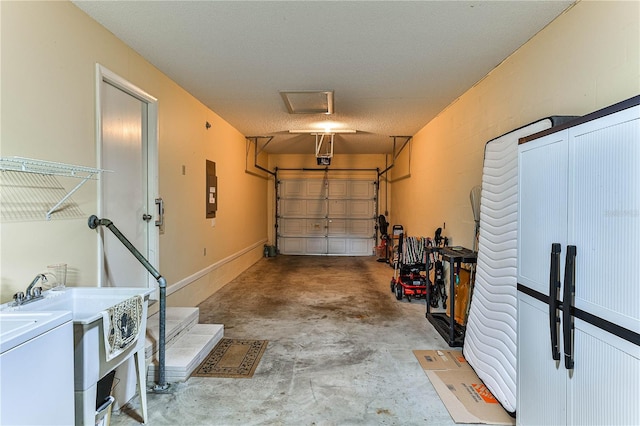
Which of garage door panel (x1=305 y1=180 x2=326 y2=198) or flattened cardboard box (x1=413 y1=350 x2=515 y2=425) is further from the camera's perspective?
garage door panel (x1=305 y1=180 x2=326 y2=198)

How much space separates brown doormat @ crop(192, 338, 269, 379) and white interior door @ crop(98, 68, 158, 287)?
1.06 m

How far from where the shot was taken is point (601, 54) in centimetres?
197

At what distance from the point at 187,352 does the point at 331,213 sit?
22.4 feet

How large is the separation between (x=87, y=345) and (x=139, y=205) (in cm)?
Answer: 198

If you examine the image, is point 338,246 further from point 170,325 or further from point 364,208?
point 170,325

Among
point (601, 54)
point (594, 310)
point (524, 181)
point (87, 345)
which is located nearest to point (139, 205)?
point (87, 345)

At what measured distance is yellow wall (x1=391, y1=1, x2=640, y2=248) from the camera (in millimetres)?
1859

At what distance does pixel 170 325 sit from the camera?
2984 mm

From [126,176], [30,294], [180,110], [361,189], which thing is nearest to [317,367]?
[30,294]

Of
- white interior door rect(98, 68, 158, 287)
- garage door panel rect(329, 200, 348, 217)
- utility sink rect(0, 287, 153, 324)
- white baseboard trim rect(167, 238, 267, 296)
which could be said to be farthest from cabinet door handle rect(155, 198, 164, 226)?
garage door panel rect(329, 200, 348, 217)

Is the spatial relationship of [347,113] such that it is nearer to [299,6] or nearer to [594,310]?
[299,6]

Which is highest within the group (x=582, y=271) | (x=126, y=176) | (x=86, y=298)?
(x=126, y=176)

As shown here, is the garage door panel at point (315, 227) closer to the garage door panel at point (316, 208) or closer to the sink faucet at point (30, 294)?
the garage door panel at point (316, 208)

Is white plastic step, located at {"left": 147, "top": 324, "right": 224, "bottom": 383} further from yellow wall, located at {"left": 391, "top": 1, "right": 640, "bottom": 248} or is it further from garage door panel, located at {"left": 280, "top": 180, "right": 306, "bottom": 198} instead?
garage door panel, located at {"left": 280, "top": 180, "right": 306, "bottom": 198}
